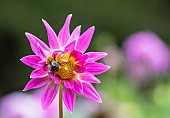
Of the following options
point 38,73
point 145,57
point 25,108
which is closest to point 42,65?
point 38,73

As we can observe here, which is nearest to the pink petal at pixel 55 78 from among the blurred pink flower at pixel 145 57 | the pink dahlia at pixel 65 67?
the pink dahlia at pixel 65 67

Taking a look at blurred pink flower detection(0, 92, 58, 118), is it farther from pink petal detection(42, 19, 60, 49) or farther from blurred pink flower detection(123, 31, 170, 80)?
pink petal detection(42, 19, 60, 49)

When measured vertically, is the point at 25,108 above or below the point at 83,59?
below

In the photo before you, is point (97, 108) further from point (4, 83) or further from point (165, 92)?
point (4, 83)

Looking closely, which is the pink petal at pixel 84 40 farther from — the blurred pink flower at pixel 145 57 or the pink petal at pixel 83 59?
the blurred pink flower at pixel 145 57

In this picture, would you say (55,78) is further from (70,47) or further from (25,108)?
(25,108)

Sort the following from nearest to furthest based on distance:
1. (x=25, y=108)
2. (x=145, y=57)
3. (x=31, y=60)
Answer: (x=31, y=60)
(x=25, y=108)
(x=145, y=57)

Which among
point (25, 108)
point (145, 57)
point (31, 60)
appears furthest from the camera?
point (145, 57)

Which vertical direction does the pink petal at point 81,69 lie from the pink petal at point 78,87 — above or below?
above
